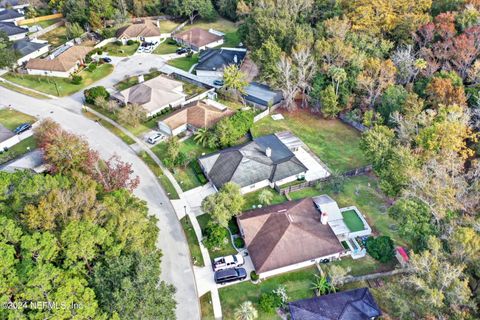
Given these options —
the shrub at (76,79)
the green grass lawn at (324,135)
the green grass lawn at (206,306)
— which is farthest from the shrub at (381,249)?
the shrub at (76,79)

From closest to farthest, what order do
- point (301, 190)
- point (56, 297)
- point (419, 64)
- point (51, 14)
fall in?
point (56, 297) < point (301, 190) < point (419, 64) < point (51, 14)

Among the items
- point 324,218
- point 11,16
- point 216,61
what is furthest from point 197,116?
point 11,16

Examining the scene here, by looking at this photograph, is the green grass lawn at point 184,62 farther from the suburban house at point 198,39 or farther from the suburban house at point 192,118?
the suburban house at point 192,118

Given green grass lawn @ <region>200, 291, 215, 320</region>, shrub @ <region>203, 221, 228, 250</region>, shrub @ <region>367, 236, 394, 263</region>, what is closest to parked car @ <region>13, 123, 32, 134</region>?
shrub @ <region>203, 221, 228, 250</region>

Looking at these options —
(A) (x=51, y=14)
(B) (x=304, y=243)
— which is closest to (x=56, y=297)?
(B) (x=304, y=243)

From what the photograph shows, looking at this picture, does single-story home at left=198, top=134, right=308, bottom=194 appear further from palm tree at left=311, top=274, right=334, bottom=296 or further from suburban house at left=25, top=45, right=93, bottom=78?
suburban house at left=25, top=45, right=93, bottom=78

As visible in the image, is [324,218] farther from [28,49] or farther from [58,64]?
[28,49]

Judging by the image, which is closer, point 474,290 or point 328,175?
point 474,290

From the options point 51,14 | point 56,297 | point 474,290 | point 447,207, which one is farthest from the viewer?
point 51,14

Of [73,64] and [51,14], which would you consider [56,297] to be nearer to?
[73,64]
